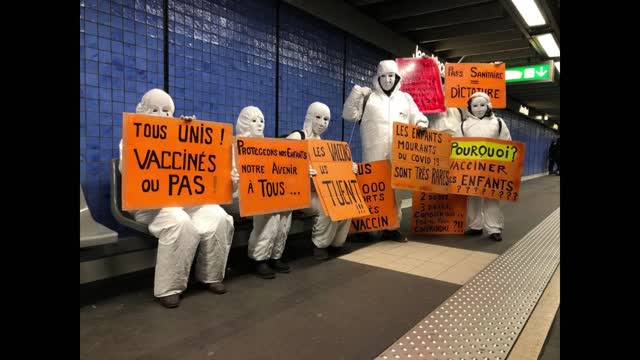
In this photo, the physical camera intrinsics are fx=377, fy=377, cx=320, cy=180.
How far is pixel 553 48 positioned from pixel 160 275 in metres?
6.90

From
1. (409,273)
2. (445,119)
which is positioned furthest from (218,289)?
(445,119)

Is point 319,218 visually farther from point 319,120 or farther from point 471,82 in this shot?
point 471,82

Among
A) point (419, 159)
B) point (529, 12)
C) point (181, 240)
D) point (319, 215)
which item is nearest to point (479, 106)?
point (419, 159)

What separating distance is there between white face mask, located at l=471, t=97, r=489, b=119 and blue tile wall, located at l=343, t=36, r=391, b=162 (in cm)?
164

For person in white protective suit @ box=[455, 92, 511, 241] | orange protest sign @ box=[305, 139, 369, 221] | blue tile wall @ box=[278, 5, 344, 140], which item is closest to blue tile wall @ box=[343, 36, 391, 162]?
blue tile wall @ box=[278, 5, 344, 140]

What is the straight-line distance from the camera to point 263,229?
9.43 ft

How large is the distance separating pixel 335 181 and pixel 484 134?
2054mm

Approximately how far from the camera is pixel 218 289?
2.45 metres

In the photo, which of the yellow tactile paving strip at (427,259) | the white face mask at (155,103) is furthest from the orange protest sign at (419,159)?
the white face mask at (155,103)

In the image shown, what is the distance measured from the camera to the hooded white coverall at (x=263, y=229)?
9.37 ft

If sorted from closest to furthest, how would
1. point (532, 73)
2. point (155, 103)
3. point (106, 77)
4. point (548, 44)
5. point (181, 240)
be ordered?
point (181, 240), point (155, 103), point (106, 77), point (548, 44), point (532, 73)

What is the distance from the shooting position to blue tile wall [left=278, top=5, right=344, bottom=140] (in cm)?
434

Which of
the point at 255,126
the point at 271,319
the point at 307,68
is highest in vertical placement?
the point at 307,68
